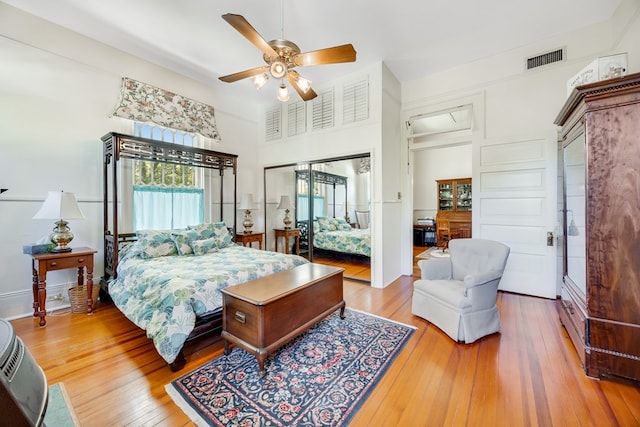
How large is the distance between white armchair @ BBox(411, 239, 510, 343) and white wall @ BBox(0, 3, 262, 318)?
163 inches

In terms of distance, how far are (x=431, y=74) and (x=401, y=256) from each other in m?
3.10

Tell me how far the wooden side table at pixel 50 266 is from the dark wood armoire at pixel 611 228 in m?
4.70

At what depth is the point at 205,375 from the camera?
6.29 ft

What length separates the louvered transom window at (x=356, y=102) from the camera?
161 inches

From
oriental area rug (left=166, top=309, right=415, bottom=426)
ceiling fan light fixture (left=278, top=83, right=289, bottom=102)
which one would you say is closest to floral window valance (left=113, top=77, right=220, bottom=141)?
ceiling fan light fixture (left=278, top=83, right=289, bottom=102)

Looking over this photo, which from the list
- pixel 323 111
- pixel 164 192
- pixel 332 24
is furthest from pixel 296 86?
pixel 164 192

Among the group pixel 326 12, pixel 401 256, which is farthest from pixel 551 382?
pixel 326 12

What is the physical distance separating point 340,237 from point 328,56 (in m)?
3.03

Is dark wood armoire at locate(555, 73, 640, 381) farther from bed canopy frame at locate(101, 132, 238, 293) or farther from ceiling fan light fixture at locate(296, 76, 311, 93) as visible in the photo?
bed canopy frame at locate(101, 132, 238, 293)

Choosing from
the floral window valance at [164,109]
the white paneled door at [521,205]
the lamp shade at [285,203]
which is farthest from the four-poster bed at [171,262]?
the white paneled door at [521,205]

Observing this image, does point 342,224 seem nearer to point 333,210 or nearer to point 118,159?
point 333,210

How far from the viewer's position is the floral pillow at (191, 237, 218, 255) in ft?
11.2

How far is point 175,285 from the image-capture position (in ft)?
7.22

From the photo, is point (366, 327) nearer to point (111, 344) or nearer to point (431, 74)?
point (111, 344)
